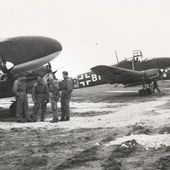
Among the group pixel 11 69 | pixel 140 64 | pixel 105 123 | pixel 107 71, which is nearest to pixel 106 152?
pixel 105 123

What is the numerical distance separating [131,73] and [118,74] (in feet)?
2.62

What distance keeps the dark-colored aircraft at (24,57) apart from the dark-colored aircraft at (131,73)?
22.4ft

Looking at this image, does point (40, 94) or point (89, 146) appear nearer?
point (89, 146)

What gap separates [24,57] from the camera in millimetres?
11656

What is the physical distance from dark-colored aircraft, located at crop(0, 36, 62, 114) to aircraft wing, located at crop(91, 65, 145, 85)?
6827mm

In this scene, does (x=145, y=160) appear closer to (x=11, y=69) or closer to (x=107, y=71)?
(x=11, y=69)

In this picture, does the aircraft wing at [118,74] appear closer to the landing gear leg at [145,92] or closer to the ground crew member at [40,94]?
the landing gear leg at [145,92]

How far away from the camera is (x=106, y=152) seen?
573cm

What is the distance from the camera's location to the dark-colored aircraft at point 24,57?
11.3 meters

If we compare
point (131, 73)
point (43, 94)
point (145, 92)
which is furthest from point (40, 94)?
point (145, 92)

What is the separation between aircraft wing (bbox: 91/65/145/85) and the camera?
18672 millimetres

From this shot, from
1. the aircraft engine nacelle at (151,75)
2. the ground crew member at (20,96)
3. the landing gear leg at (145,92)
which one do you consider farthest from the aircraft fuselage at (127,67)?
the ground crew member at (20,96)

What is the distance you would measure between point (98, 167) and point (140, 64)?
1564cm

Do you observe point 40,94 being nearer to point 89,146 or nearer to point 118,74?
point 89,146
